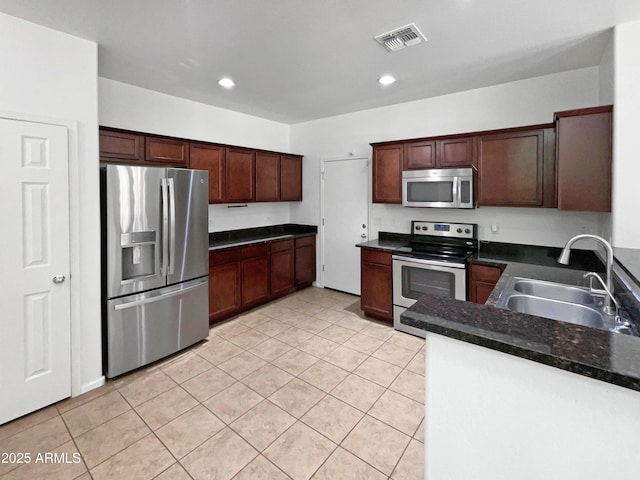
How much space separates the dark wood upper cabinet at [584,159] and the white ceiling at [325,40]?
63cm

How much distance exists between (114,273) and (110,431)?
3.88ft

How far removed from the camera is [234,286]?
13.2 feet

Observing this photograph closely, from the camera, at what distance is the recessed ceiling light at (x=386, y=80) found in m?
3.34

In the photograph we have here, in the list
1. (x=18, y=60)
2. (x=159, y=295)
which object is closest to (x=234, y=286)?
(x=159, y=295)

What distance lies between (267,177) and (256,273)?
1446 mm

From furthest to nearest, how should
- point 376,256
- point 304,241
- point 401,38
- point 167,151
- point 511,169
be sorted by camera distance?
point 304,241
point 376,256
point 167,151
point 511,169
point 401,38

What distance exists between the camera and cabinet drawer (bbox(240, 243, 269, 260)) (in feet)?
13.5

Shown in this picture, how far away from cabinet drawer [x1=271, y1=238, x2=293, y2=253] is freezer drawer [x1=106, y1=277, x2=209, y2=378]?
1.32 metres

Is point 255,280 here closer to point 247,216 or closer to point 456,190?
point 247,216

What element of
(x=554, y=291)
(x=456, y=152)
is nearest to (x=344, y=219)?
(x=456, y=152)

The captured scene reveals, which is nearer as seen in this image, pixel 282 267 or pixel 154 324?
pixel 154 324

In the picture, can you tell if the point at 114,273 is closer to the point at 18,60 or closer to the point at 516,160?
the point at 18,60

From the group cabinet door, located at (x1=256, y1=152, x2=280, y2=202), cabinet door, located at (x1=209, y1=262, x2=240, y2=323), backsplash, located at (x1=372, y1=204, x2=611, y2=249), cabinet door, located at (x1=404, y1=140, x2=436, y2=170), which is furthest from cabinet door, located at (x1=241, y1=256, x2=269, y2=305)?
cabinet door, located at (x1=404, y1=140, x2=436, y2=170)

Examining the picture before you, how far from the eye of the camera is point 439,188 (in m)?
3.59
